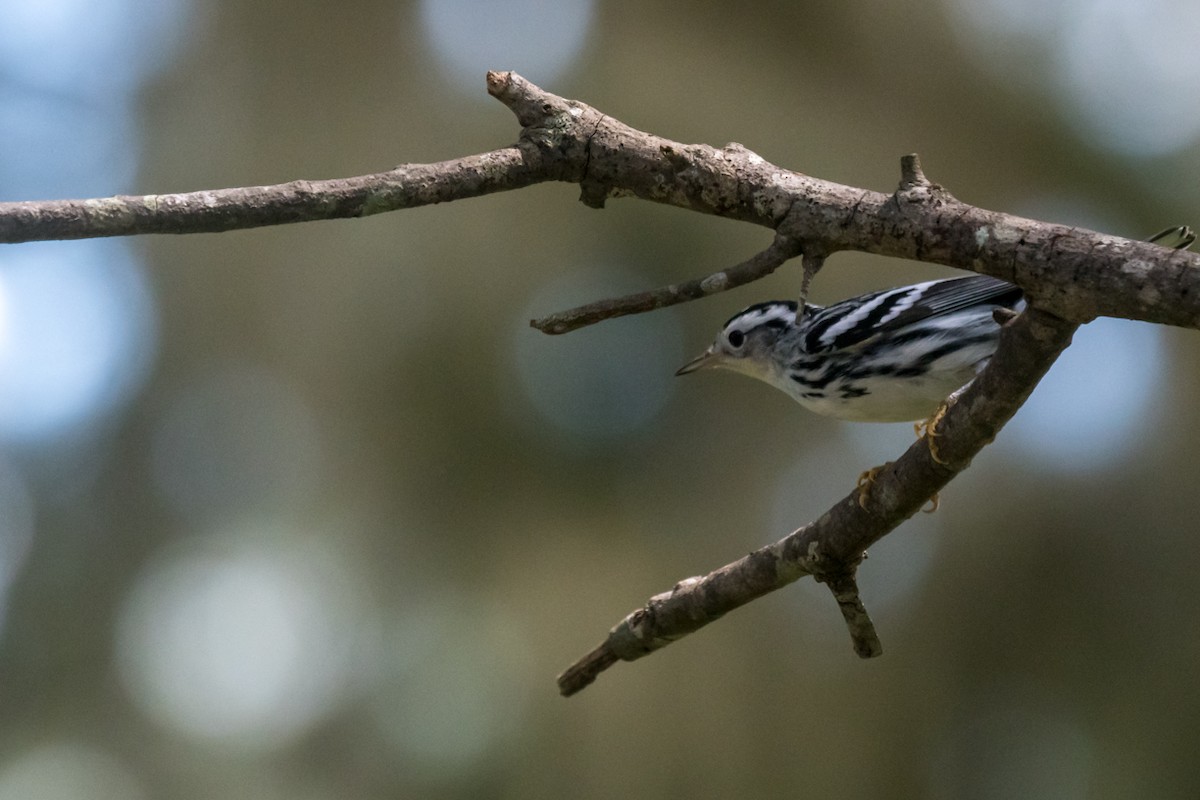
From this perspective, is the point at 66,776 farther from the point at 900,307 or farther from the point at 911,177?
the point at 911,177

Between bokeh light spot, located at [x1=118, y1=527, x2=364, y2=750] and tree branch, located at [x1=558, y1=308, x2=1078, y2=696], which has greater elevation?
tree branch, located at [x1=558, y1=308, x2=1078, y2=696]

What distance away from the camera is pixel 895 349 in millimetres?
1955

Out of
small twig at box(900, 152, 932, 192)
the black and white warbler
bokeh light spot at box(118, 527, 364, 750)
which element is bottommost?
bokeh light spot at box(118, 527, 364, 750)

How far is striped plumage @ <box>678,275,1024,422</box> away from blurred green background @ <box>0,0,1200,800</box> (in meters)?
2.01

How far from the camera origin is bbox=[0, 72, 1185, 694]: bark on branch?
45.8 inches

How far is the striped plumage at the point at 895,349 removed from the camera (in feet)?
6.10

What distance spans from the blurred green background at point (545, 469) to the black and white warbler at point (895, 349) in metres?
2.02

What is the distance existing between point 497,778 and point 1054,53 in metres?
3.94

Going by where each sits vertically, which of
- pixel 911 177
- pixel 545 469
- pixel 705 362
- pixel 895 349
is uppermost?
pixel 911 177

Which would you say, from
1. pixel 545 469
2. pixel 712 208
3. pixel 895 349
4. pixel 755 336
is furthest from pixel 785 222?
pixel 545 469

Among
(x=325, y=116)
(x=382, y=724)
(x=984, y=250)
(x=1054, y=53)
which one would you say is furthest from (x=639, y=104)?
(x=984, y=250)

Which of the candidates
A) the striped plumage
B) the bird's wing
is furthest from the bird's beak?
the bird's wing

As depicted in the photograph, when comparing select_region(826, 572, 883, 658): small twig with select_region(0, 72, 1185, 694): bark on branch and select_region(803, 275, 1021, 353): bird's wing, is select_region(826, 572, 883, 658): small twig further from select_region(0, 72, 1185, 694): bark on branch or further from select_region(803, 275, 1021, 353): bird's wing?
select_region(803, 275, 1021, 353): bird's wing

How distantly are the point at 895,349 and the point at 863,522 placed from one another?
453 millimetres
